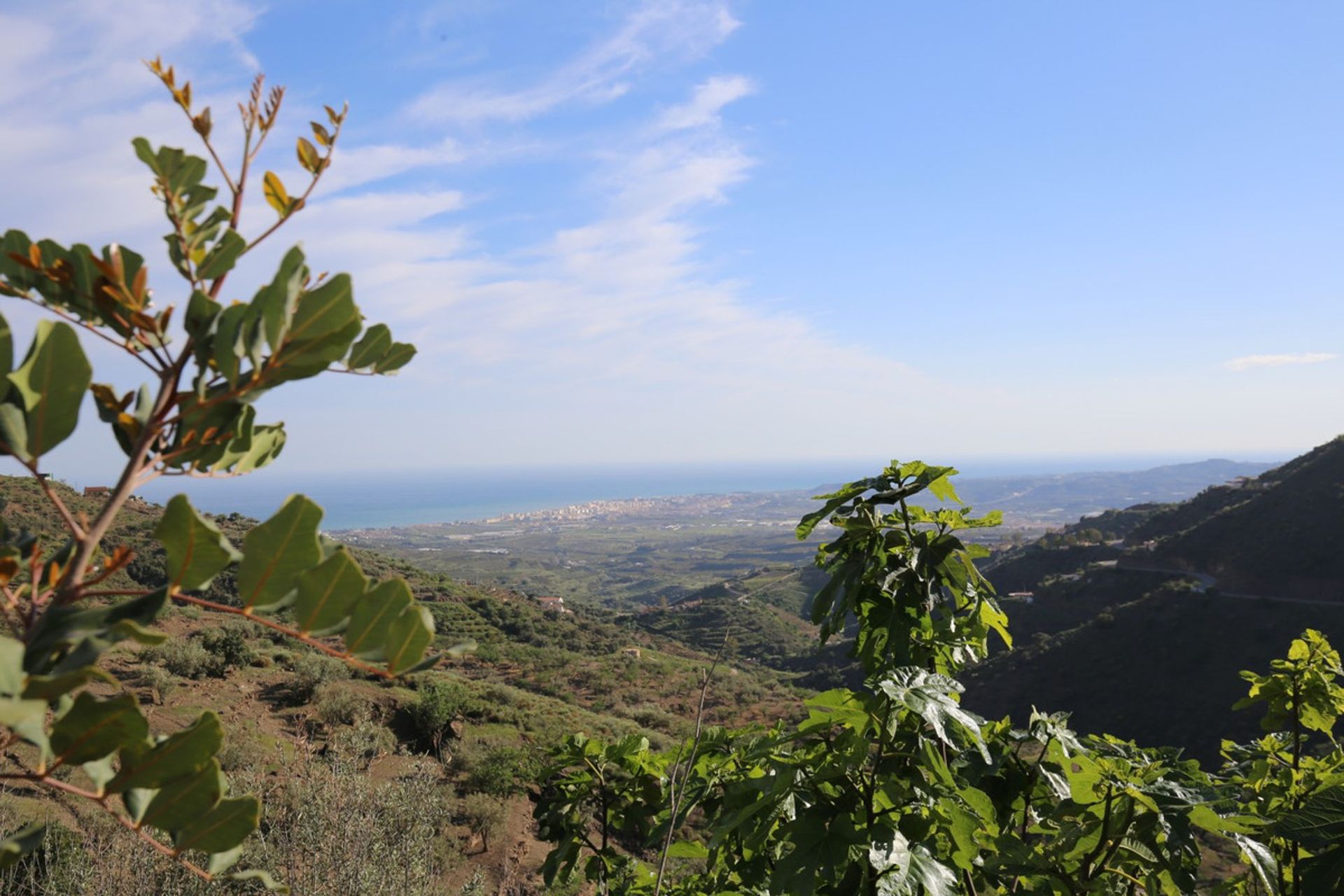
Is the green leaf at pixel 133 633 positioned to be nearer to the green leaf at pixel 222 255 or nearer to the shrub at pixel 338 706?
the green leaf at pixel 222 255

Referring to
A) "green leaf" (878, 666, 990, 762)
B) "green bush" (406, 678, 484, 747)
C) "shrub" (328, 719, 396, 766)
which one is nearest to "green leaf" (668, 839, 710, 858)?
"green leaf" (878, 666, 990, 762)

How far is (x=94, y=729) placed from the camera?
65 cm

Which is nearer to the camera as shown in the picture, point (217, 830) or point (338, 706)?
point (217, 830)

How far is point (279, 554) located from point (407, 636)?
Result: 0.16 metres

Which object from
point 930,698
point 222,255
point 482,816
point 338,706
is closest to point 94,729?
point 222,255

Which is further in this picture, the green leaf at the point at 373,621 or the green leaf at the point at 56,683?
the green leaf at the point at 373,621

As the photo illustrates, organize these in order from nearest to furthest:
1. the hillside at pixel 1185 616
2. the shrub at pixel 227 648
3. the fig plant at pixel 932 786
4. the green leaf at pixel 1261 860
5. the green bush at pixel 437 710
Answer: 1. the fig plant at pixel 932 786
2. the green leaf at pixel 1261 860
3. the green bush at pixel 437 710
4. the shrub at pixel 227 648
5. the hillside at pixel 1185 616

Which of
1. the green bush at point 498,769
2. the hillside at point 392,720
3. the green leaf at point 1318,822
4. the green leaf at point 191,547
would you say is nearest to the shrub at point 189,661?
the hillside at point 392,720

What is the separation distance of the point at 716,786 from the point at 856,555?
44.3 inches

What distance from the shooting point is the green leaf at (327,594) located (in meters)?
0.70

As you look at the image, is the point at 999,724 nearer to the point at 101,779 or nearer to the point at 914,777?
the point at 914,777

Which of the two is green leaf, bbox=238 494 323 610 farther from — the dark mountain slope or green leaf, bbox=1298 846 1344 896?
the dark mountain slope

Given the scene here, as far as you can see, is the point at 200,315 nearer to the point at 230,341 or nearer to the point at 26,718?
the point at 230,341

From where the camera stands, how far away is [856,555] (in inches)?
94.3
